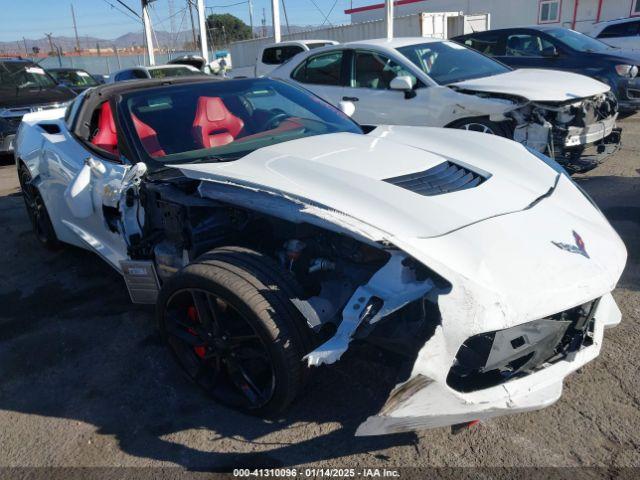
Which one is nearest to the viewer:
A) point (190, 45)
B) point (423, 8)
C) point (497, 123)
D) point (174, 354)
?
point (174, 354)

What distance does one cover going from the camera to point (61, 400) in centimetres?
265

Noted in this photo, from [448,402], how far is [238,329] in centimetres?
102

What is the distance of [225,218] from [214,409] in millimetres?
946

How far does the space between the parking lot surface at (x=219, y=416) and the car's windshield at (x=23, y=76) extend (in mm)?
8043

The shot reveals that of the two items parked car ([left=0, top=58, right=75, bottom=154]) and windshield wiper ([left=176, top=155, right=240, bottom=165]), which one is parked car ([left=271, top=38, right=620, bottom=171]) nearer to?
windshield wiper ([left=176, top=155, right=240, bottom=165])

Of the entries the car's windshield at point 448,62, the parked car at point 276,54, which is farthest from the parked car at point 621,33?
the car's windshield at point 448,62

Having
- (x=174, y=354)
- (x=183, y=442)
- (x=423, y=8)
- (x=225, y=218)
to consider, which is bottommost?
(x=183, y=442)

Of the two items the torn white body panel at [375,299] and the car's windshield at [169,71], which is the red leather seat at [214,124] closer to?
the torn white body panel at [375,299]

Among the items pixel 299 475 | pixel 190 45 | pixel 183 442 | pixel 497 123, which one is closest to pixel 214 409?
pixel 183 442

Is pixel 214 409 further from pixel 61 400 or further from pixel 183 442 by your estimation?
pixel 61 400

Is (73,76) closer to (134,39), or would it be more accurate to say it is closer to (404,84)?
(404,84)

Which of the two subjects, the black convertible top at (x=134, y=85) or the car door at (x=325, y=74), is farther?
the car door at (x=325, y=74)

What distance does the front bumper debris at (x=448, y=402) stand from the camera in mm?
1824

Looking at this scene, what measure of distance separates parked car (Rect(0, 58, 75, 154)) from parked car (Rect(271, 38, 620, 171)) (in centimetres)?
487
